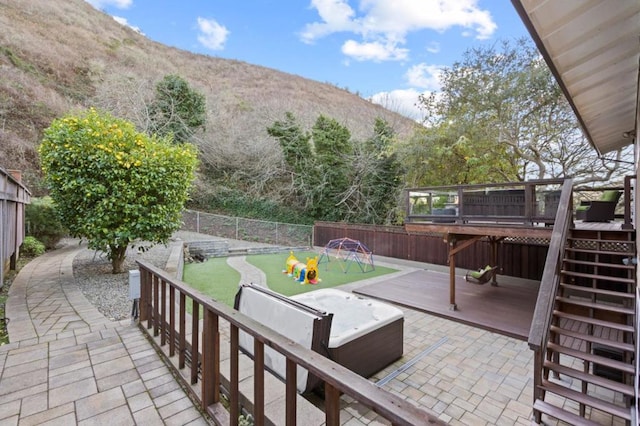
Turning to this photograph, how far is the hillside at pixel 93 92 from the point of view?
12801 mm

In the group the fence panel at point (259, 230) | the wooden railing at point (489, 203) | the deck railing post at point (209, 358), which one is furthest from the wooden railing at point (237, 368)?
the fence panel at point (259, 230)

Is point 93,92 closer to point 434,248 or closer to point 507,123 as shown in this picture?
point 434,248

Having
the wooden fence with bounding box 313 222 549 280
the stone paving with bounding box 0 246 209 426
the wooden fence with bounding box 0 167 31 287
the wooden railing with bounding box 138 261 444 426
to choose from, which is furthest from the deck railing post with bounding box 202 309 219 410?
the wooden fence with bounding box 313 222 549 280

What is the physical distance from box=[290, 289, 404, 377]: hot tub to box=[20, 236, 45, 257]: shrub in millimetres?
7415

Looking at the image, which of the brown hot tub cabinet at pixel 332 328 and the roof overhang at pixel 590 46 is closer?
the roof overhang at pixel 590 46

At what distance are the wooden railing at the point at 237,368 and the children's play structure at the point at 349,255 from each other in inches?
270

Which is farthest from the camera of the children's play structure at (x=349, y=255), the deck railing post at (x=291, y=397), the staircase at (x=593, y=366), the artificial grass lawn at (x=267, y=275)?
the children's play structure at (x=349, y=255)

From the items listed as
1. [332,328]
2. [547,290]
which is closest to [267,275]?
[332,328]

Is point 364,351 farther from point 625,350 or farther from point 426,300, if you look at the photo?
point 426,300

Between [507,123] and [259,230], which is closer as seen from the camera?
[507,123]

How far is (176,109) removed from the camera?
15227 millimetres

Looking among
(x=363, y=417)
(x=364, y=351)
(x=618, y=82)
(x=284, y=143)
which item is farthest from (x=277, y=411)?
(x=284, y=143)

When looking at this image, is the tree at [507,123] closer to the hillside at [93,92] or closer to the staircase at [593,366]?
the hillside at [93,92]

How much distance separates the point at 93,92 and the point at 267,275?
646 inches
